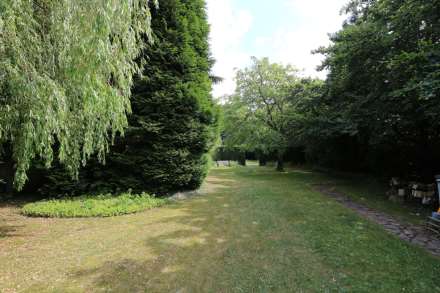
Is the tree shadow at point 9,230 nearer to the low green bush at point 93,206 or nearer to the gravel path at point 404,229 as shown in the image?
the low green bush at point 93,206

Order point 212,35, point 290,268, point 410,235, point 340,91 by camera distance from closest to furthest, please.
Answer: point 290,268 < point 410,235 < point 212,35 < point 340,91

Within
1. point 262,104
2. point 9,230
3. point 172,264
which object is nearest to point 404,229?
point 172,264

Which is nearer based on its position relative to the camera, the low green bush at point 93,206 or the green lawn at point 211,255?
the green lawn at point 211,255

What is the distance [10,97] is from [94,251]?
105 inches

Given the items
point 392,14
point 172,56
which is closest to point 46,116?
point 172,56

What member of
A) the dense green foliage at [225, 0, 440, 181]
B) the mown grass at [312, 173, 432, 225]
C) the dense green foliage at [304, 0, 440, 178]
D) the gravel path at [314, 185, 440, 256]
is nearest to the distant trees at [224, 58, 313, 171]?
the dense green foliage at [225, 0, 440, 181]

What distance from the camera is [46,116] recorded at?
3.23 m

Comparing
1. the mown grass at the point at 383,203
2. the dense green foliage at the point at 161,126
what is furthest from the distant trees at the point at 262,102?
the dense green foliage at the point at 161,126

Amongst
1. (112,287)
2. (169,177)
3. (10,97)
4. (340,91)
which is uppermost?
(340,91)

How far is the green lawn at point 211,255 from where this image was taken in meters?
2.63

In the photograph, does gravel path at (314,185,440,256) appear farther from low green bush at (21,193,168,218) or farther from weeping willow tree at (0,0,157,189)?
weeping willow tree at (0,0,157,189)

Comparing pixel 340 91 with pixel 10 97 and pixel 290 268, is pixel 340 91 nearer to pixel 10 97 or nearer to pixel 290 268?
pixel 290 268

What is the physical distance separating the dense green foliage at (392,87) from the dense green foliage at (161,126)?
5330 millimetres

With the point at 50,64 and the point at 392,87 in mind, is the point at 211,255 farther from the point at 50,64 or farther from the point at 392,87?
the point at 392,87
